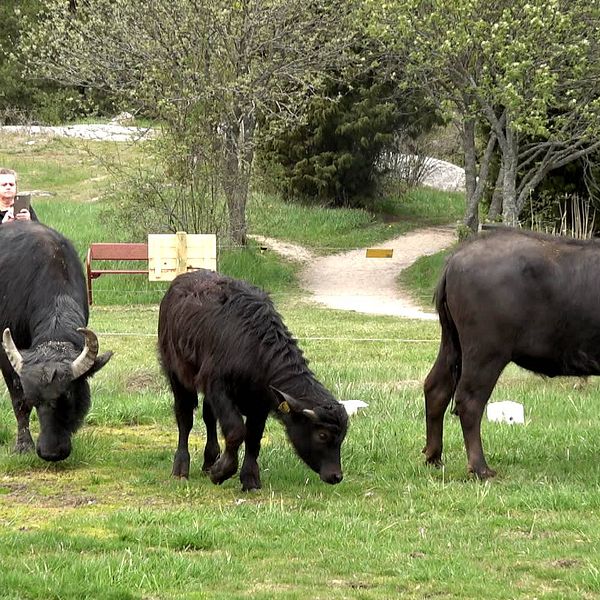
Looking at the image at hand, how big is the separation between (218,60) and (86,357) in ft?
63.4

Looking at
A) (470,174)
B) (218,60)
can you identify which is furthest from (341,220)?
(218,60)

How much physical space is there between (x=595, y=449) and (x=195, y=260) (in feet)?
41.5

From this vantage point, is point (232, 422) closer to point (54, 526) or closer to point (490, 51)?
point (54, 526)

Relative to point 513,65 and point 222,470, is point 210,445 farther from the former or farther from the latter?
point 513,65

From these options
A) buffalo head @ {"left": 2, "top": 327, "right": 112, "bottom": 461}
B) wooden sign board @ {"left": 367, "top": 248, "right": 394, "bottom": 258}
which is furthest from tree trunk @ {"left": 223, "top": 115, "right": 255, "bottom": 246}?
buffalo head @ {"left": 2, "top": 327, "right": 112, "bottom": 461}

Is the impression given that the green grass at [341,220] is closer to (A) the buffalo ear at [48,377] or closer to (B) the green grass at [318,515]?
(B) the green grass at [318,515]

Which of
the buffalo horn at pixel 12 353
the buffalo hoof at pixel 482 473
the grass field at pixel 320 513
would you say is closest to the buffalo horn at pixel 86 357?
the buffalo horn at pixel 12 353

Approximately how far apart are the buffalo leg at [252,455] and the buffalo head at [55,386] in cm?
146

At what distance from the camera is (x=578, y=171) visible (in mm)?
30609

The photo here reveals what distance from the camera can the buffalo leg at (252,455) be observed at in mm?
8953

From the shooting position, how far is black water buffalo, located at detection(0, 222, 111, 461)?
941 centimetres

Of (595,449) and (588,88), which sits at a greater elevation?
(588,88)

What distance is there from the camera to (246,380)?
9.02 meters

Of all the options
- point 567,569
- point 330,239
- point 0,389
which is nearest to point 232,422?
point 567,569
